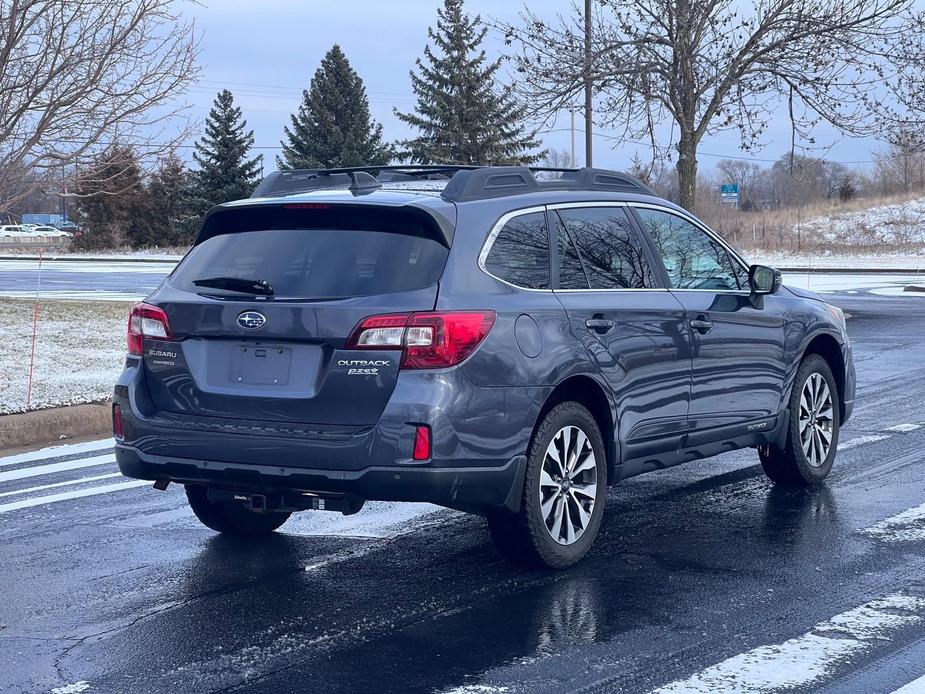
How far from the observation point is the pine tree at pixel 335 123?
223 ft

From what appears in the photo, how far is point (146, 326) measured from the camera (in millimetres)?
6160

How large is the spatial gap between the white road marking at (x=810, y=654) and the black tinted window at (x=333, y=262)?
2.02 m

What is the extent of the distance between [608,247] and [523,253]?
2.43 feet

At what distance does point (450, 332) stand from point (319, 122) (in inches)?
2535

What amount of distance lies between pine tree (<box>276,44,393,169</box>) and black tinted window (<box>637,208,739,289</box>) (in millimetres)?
60959

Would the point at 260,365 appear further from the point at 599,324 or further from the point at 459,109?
the point at 459,109

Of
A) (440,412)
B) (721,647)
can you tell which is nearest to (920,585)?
(721,647)

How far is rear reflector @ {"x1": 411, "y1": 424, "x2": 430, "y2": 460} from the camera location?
551cm

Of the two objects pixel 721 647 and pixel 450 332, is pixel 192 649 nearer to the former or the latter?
pixel 450 332

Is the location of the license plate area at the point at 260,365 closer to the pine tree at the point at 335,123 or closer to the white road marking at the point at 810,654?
the white road marking at the point at 810,654

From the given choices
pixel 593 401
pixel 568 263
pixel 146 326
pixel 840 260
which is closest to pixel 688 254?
pixel 568 263

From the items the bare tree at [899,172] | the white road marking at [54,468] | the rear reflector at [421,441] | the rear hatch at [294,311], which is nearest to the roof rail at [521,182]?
the rear hatch at [294,311]

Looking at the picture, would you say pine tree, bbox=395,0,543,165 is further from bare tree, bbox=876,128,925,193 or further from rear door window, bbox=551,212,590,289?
rear door window, bbox=551,212,590,289

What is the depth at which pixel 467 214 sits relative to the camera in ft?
19.7
